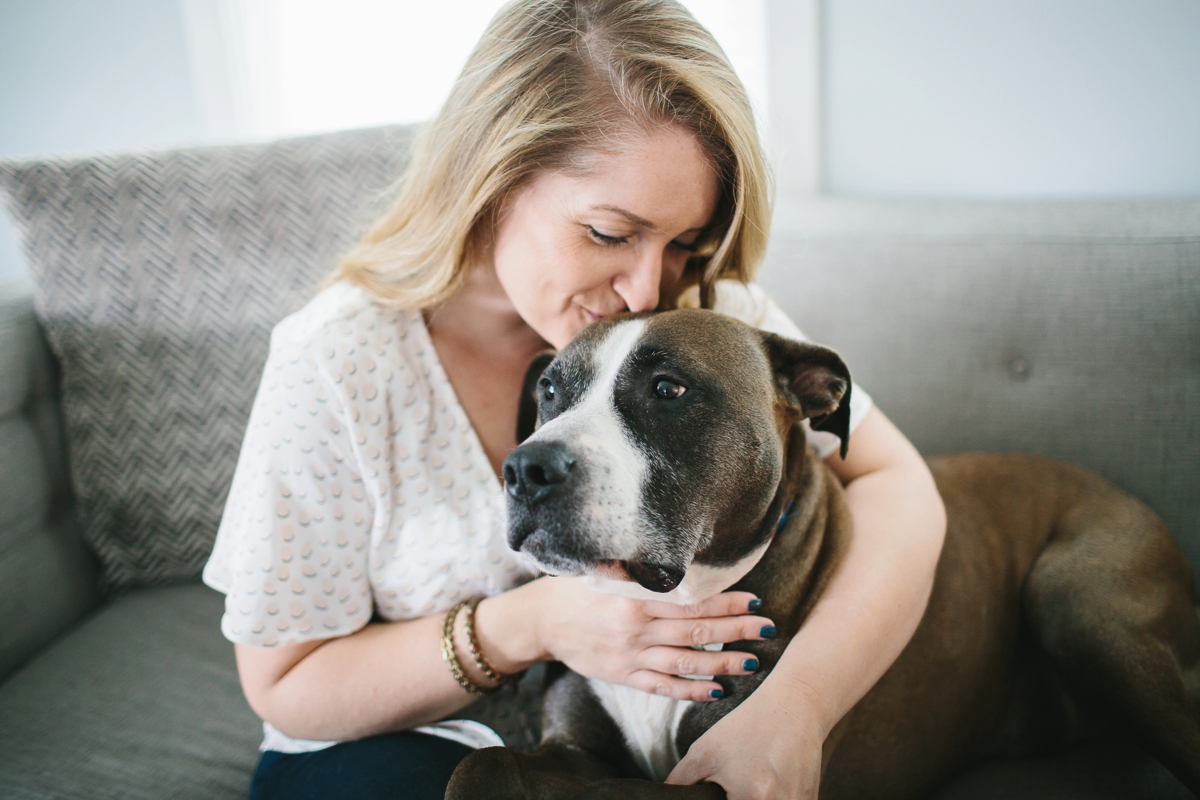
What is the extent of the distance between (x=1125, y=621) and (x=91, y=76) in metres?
3.81

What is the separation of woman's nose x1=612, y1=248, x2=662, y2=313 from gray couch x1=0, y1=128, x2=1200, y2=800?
2.77 feet

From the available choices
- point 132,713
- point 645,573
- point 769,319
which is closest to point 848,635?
point 645,573

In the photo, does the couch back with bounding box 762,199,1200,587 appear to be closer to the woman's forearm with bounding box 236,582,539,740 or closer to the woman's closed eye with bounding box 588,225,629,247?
the woman's closed eye with bounding box 588,225,629,247

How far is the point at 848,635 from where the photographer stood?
49.0 inches

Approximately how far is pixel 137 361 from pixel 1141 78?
2.89 m

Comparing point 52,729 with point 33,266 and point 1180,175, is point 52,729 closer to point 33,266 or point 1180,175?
point 33,266

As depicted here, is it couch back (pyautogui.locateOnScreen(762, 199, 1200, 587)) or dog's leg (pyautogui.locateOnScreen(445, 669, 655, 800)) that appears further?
couch back (pyautogui.locateOnScreen(762, 199, 1200, 587))

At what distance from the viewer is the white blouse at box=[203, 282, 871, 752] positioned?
132cm

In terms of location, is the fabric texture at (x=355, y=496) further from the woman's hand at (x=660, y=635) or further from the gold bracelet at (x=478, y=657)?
the woman's hand at (x=660, y=635)

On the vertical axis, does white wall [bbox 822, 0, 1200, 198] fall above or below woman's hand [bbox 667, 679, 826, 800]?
above

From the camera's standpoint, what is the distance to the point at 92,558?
2.08m

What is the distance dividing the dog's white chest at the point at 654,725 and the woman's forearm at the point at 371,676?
7.8 inches

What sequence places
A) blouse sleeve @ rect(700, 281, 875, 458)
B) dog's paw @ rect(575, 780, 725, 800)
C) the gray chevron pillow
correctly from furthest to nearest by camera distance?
the gray chevron pillow → blouse sleeve @ rect(700, 281, 875, 458) → dog's paw @ rect(575, 780, 725, 800)

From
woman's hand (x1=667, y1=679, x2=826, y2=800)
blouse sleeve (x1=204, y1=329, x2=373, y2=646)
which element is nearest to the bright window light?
blouse sleeve (x1=204, y1=329, x2=373, y2=646)
